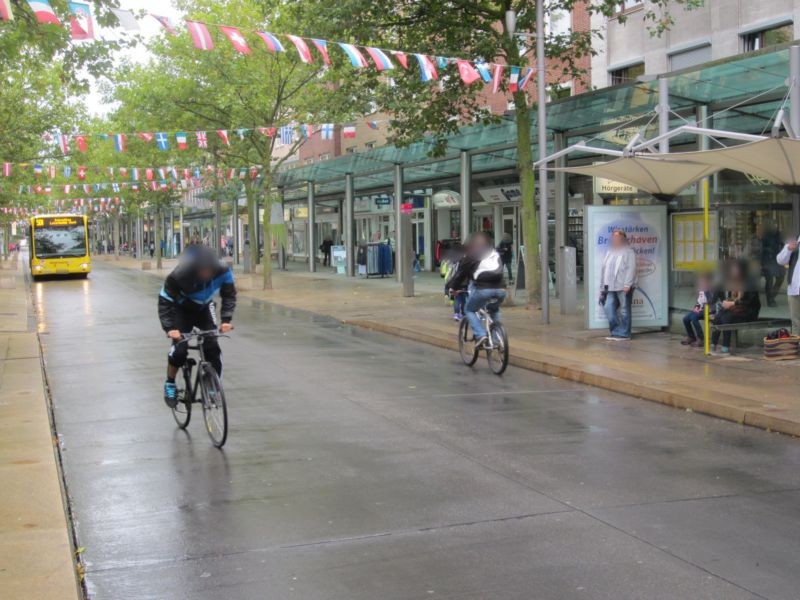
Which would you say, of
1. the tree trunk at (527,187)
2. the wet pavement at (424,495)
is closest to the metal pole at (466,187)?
the tree trunk at (527,187)

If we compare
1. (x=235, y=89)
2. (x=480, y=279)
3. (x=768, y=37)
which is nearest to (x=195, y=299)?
(x=480, y=279)

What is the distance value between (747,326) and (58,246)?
35525mm

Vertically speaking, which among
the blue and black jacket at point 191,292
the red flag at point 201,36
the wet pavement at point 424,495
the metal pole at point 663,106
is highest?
the red flag at point 201,36

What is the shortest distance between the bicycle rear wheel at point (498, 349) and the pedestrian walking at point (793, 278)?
385cm

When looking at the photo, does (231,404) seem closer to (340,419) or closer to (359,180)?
(340,419)

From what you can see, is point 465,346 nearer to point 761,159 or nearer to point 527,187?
point 761,159

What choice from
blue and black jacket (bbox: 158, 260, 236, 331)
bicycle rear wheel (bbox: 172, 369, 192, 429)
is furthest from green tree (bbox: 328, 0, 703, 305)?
bicycle rear wheel (bbox: 172, 369, 192, 429)

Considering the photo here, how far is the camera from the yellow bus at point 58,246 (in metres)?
40.8

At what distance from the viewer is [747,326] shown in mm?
12328

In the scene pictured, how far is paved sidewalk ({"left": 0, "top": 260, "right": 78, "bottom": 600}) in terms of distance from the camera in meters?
4.30

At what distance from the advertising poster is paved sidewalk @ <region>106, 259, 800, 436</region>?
425 millimetres

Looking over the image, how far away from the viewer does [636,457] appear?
7117 mm

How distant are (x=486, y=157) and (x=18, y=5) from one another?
16898 millimetres

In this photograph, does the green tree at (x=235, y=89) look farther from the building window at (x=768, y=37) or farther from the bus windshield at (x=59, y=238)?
the bus windshield at (x=59, y=238)
